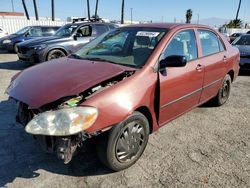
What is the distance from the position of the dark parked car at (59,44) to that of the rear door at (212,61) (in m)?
4.47

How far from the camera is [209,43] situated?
180 inches

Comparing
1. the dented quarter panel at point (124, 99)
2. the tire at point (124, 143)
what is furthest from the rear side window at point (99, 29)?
the tire at point (124, 143)

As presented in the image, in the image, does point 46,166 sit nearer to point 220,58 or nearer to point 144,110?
point 144,110

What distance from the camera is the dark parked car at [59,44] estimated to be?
8531mm

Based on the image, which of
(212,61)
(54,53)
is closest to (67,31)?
(54,53)

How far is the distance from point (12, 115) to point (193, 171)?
10.8ft

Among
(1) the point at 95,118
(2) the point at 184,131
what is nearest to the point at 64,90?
(1) the point at 95,118

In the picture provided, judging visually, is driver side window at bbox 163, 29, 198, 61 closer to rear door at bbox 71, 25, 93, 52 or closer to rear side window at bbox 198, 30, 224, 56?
rear side window at bbox 198, 30, 224, 56

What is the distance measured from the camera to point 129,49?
12.3 feet

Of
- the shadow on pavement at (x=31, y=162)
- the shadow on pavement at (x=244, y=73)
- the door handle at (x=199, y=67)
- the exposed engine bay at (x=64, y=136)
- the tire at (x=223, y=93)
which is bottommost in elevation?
the shadow on pavement at (x=244, y=73)

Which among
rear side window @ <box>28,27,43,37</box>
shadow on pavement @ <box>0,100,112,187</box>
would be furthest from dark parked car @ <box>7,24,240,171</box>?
rear side window @ <box>28,27,43,37</box>

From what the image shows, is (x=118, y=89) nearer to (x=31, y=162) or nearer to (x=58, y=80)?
(x=58, y=80)

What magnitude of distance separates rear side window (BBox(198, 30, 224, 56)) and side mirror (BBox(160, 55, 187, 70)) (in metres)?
1.17

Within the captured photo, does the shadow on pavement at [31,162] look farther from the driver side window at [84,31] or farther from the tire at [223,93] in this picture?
Result: the driver side window at [84,31]
